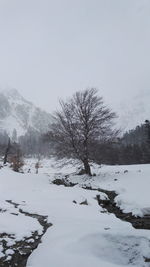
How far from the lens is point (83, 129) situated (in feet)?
84.3

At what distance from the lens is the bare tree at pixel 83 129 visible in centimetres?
2558

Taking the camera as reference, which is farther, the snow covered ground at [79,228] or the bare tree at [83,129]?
the bare tree at [83,129]

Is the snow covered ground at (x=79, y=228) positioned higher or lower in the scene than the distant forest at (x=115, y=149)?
lower

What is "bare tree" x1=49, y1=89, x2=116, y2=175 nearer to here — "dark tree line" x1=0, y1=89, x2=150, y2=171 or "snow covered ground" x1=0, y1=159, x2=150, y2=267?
"dark tree line" x1=0, y1=89, x2=150, y2=171

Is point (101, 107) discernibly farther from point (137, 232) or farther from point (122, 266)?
point (122, 266)

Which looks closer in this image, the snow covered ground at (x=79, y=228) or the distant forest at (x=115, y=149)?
the snow covered ground at (x=79, y=228)

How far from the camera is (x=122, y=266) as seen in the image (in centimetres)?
634

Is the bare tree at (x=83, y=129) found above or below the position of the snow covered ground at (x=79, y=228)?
above

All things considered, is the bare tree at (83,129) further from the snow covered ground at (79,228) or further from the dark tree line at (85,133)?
the snow covered ground at (79,228)

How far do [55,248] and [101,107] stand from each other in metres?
20.0

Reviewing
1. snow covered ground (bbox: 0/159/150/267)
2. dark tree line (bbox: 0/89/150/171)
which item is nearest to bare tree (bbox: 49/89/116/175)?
dark tree line (bbox: 0/89/150/171)

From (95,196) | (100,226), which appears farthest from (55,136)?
(100,226)

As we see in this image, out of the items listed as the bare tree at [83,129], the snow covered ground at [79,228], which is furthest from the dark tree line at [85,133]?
the snow covered ground at [79,228]

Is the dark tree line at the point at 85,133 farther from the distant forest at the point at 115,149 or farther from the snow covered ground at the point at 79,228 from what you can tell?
the snow covered ground at the point at 79,228
